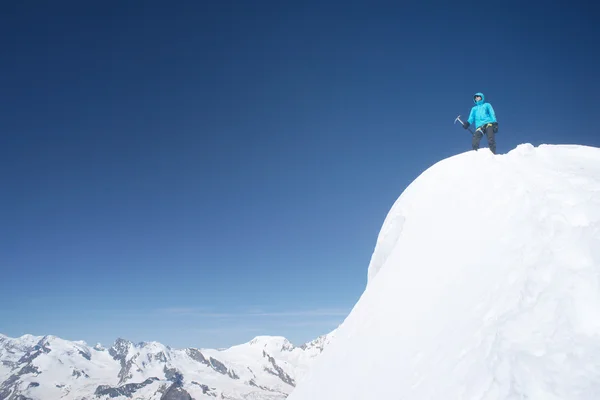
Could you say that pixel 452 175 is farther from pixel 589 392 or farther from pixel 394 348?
pixel 589 392

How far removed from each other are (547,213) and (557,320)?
3.06 m

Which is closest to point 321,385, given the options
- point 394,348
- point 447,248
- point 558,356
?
point 394,348

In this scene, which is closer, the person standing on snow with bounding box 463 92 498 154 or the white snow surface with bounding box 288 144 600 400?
the white snow surface with bounding box 288 144 600 400

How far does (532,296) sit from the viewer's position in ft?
19.2

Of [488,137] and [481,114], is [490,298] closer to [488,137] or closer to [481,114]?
[488,137]

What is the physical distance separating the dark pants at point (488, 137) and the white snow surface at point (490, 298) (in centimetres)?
388

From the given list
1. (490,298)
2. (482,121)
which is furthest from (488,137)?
(490,298)

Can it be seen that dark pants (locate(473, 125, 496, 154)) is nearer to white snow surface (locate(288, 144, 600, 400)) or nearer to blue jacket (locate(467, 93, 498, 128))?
blue jacket (locate(467, 93, 498, 128))

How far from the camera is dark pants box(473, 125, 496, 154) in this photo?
17.0m

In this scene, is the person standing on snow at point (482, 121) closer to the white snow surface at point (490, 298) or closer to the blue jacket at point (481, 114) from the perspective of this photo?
the blue jacket at point (481, 114)

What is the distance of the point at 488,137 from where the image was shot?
17250 mm

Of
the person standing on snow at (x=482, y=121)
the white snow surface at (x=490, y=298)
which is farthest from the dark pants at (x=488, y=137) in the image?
the white snow surface at (x=490, y=298)

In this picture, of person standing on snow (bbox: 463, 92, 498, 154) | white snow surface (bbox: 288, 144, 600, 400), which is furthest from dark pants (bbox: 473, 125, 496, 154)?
white snow surface (bbox: 288, 144, 600, 400)

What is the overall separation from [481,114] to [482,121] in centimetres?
47
